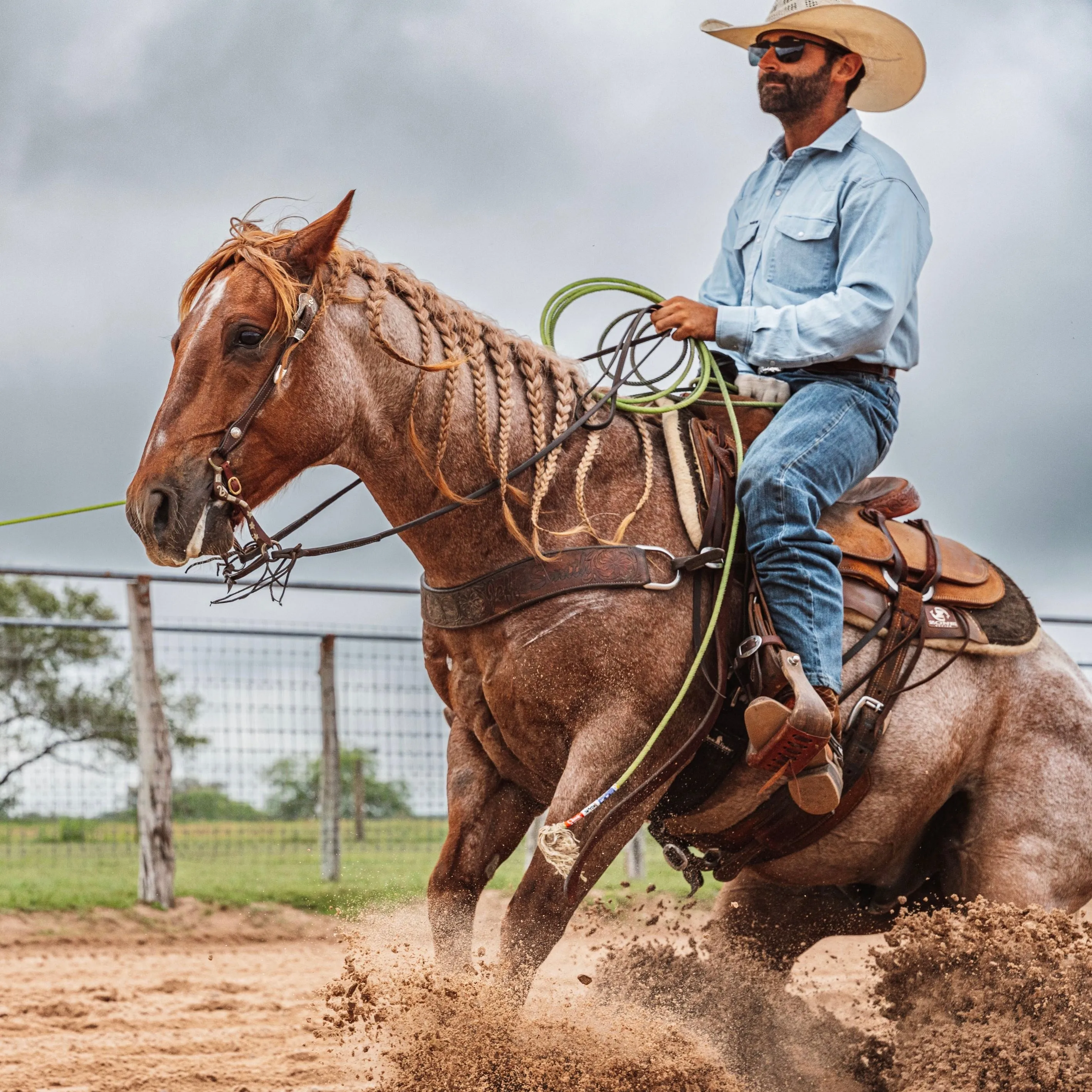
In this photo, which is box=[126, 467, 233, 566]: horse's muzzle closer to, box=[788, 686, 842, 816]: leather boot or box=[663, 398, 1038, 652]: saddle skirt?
box=[663, 398, 1038, 652]: saddle skirt

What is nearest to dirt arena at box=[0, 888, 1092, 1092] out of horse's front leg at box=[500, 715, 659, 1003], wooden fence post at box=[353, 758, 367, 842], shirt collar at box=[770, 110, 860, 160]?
horse's front leg at box=[500, 715, 659, 1003]

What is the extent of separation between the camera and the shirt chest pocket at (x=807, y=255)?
3885mm

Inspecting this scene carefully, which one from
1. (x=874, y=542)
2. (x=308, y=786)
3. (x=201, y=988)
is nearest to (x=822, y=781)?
(x=874, y=542)

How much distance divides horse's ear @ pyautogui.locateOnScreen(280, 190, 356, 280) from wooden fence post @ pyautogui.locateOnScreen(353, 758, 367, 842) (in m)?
7.29

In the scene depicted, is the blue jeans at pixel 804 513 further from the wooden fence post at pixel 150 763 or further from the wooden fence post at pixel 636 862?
the wooden fence post at pixel 636 862

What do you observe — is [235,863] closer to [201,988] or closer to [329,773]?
[329,773]


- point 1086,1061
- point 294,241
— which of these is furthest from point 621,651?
point 1086,1061

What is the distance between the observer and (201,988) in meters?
6.24

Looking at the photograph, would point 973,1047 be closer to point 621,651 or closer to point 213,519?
point 621,651

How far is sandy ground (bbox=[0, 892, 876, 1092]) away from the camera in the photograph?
4.34m

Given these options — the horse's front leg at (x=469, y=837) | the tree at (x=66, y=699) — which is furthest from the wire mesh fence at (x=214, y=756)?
the horse's front leg at (x=469, y=837)

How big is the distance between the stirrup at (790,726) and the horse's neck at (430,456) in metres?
0.78

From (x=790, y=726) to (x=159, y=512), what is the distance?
1704 mm

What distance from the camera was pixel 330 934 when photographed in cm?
→ 820
